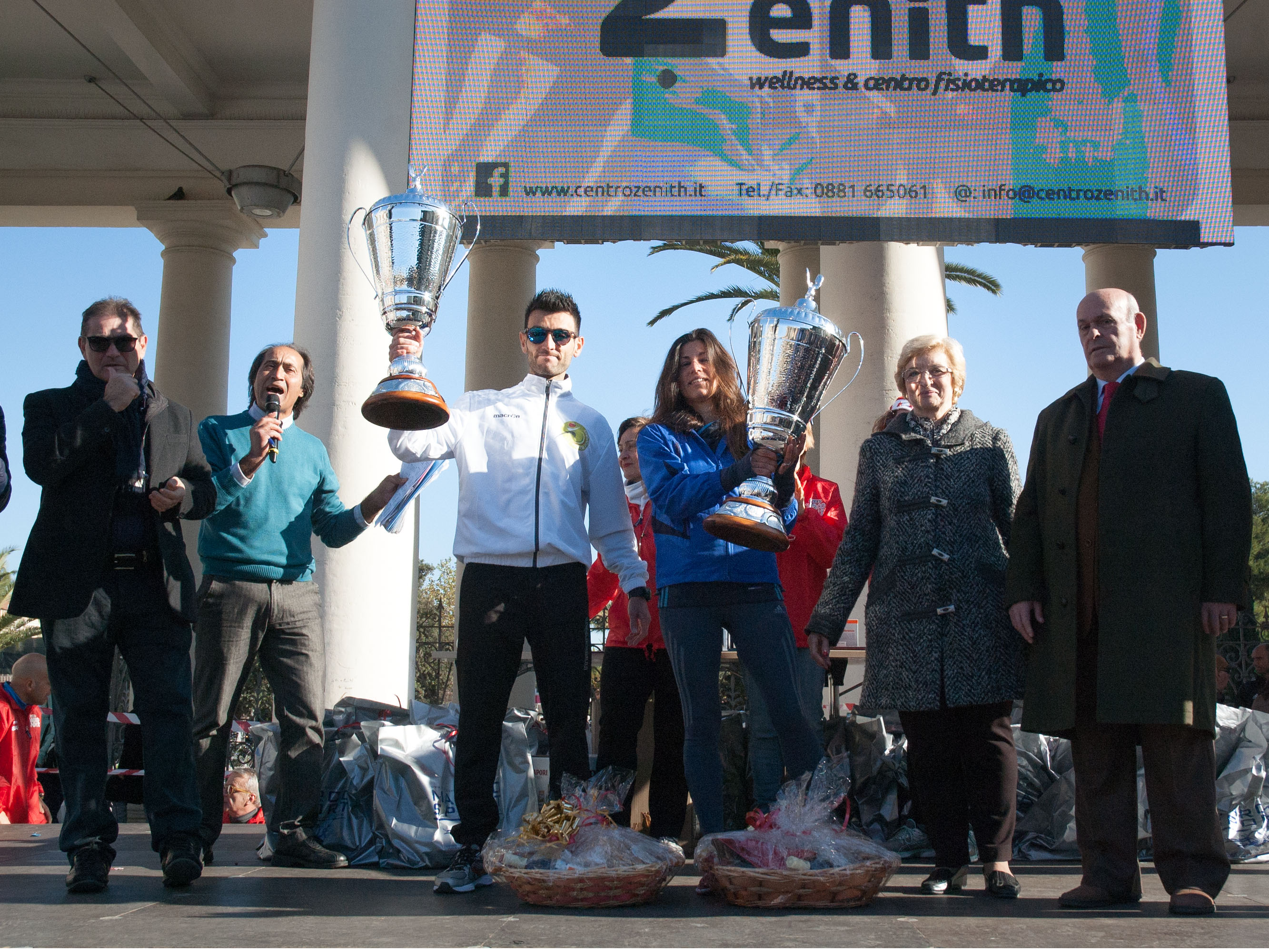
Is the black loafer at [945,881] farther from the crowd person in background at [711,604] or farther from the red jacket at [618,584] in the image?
the red jacket at [618,584]

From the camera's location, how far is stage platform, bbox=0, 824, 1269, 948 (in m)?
3.10

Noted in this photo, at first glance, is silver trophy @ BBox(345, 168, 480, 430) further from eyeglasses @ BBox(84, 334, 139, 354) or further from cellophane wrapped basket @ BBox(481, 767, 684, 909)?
cellophane wrapped basket @ BBox(481, 767, 684, 909)

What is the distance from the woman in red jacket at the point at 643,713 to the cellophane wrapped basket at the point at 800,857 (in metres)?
1.01

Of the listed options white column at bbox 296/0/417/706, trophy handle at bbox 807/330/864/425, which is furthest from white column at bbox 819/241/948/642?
white column at bbox 296/0/417/706

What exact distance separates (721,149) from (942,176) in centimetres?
125

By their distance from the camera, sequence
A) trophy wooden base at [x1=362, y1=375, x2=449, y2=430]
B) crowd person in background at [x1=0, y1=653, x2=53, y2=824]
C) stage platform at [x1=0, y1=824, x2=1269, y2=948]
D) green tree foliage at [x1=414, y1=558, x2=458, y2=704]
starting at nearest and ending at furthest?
stage platform at [x1=0, y1=824, x2=1269, y2=948] → trophy wooden base at [x1=362, y1=375, x2=449, y2=430] → crowd person in background at [x1=0, y1=653, x2=53, y2=824] → green tree foliage at [x1=414, y1=558, x2=458, y2=704]

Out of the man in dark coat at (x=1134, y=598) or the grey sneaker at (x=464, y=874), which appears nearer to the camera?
the man in dark coat at (x=1134, y=598)

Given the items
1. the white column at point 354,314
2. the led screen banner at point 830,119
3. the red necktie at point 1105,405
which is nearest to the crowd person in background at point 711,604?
the red necktie at point 1105,405

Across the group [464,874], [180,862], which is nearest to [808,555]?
[464,874]

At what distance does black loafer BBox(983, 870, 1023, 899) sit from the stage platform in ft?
0.17

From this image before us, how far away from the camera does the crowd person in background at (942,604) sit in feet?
13.2

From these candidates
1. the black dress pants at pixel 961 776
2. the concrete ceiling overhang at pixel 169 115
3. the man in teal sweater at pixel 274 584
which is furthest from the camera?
the concrete ceiling overhang at pixel 169 115

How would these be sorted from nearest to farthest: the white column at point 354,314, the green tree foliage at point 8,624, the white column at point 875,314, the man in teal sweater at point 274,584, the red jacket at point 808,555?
the man in teal sweater at point 274,584 < the red jacket at point 808,555 < the white column at point 354,314 < the white column at point 875,314 < the green tree foliage at point 8,624

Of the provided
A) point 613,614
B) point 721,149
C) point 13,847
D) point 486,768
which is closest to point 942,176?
point 721,149
